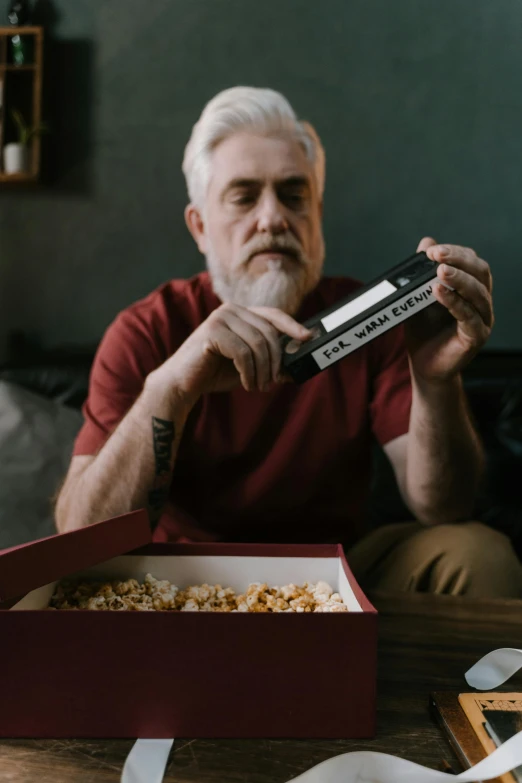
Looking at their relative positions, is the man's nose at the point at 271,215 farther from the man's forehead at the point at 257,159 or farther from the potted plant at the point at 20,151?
the potted plant at the point at 20,151

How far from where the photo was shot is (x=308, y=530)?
3.52 ft

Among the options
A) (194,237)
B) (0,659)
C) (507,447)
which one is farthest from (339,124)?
(0,659)

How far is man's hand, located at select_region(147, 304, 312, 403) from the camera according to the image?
0.81 meters

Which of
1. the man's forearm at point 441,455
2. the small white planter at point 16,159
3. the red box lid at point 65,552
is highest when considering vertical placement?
the small white planter at point 16,159

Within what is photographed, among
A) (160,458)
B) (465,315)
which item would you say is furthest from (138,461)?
(465,315)

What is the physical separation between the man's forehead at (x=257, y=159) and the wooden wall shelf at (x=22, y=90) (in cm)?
49

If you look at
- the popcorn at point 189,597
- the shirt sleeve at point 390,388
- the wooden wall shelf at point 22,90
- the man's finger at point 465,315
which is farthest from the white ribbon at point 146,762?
the wooden wall shelf at point 22,90

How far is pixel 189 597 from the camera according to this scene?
0.60 meters

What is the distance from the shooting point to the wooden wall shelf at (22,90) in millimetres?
1441

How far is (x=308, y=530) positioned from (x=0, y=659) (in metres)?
0.67

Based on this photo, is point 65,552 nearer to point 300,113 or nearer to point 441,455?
point 441,455

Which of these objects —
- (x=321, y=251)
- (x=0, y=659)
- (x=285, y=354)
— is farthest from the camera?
(x=321, y=251)

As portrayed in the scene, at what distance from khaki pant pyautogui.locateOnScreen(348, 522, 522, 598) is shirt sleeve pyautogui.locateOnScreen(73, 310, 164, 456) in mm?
418

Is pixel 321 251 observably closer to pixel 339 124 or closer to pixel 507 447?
pixel 339 124
